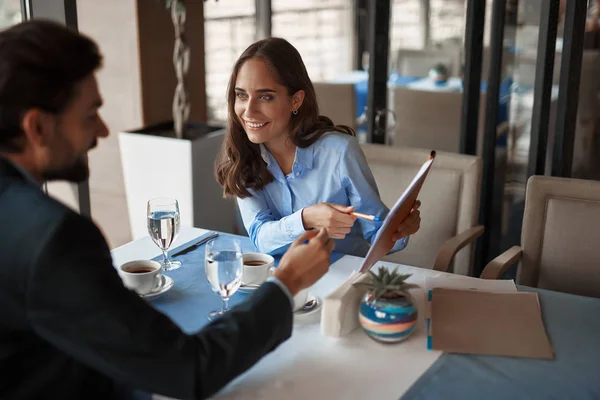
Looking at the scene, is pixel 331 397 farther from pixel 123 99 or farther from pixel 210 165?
pixel 123 99

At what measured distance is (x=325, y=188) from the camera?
6.34ft

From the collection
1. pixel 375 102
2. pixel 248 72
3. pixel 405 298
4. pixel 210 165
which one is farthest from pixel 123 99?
pixel 405 298

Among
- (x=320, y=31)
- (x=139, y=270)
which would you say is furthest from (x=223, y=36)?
(x=139, y=270)

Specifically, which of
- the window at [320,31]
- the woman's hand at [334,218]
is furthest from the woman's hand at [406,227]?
the window at [320,31]

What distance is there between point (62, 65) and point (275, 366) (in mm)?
599

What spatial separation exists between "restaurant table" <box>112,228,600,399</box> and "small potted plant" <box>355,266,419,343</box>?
3 cm

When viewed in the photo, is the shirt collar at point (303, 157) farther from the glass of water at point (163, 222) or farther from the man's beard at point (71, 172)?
the man's beard at point (71, 172)

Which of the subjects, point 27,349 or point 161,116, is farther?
point 161,116

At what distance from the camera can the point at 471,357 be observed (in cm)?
121

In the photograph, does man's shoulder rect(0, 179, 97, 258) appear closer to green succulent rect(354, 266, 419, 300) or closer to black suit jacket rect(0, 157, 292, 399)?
black suit jacket rect(0, 157, 292, 399)

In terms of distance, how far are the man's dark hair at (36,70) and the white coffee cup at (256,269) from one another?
609mm

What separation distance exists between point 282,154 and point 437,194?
514mm

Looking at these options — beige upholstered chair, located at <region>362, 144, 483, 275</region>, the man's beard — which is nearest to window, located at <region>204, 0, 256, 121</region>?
beige upholstered chair, located at <region>362, 144, 483, 275</region>

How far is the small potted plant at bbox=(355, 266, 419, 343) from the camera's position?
4.04 feet
